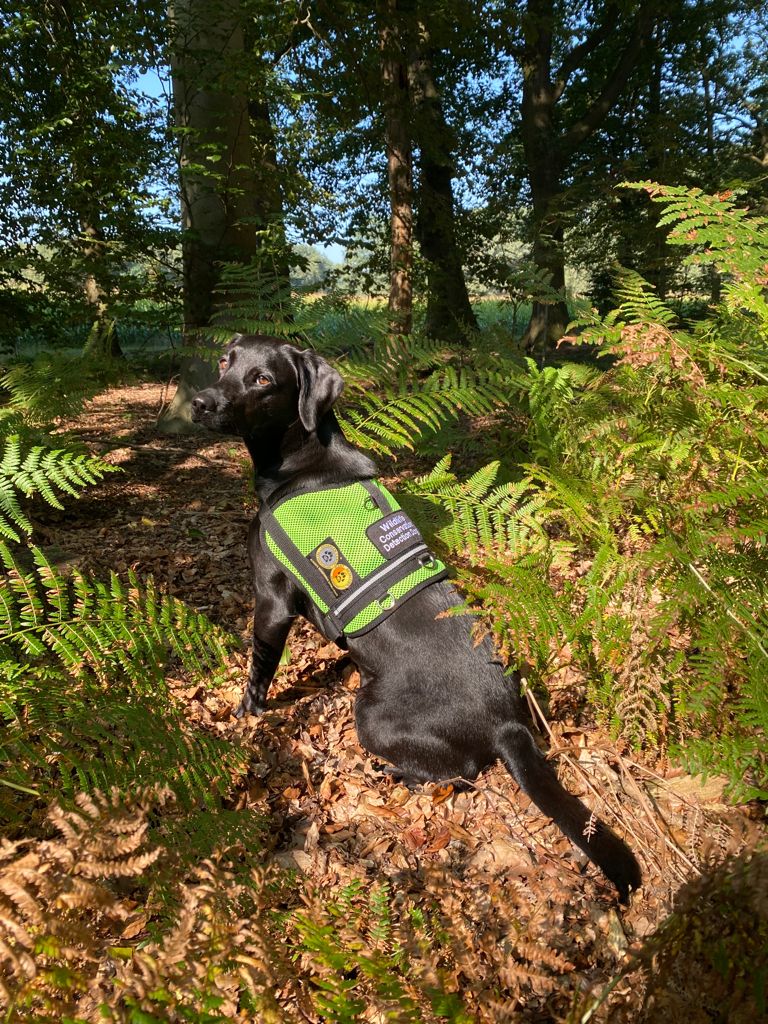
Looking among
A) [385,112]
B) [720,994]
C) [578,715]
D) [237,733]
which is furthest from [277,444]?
[385,112]

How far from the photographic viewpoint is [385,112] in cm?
880

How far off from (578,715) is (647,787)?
51 cm

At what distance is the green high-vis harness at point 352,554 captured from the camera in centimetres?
273

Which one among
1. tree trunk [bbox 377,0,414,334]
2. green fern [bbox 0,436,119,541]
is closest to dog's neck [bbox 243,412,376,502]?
green fern [bbox 0,436,119,541]

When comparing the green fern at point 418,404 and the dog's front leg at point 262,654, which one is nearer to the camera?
the dog's front leg at point 262,654

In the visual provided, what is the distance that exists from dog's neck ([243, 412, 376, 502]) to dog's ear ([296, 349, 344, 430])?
76mm

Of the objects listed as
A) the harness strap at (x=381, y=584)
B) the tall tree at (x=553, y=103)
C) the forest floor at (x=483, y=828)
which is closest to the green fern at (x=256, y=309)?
the forest floor at (x=483, y=828)

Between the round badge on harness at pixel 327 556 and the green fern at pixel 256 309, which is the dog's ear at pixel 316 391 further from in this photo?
the green fern at pixel 256 309

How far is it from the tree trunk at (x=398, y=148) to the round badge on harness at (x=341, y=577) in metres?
5.84

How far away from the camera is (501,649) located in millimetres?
2426

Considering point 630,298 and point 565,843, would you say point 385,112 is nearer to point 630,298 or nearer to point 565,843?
point 630,298

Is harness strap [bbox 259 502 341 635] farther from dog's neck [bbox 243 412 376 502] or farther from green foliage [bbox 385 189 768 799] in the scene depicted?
green foliage [bbox 385 189 768 799]

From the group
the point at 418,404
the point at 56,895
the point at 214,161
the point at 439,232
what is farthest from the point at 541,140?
the point at 56,895

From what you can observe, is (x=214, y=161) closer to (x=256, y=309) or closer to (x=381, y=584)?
(x=256, y=309)
